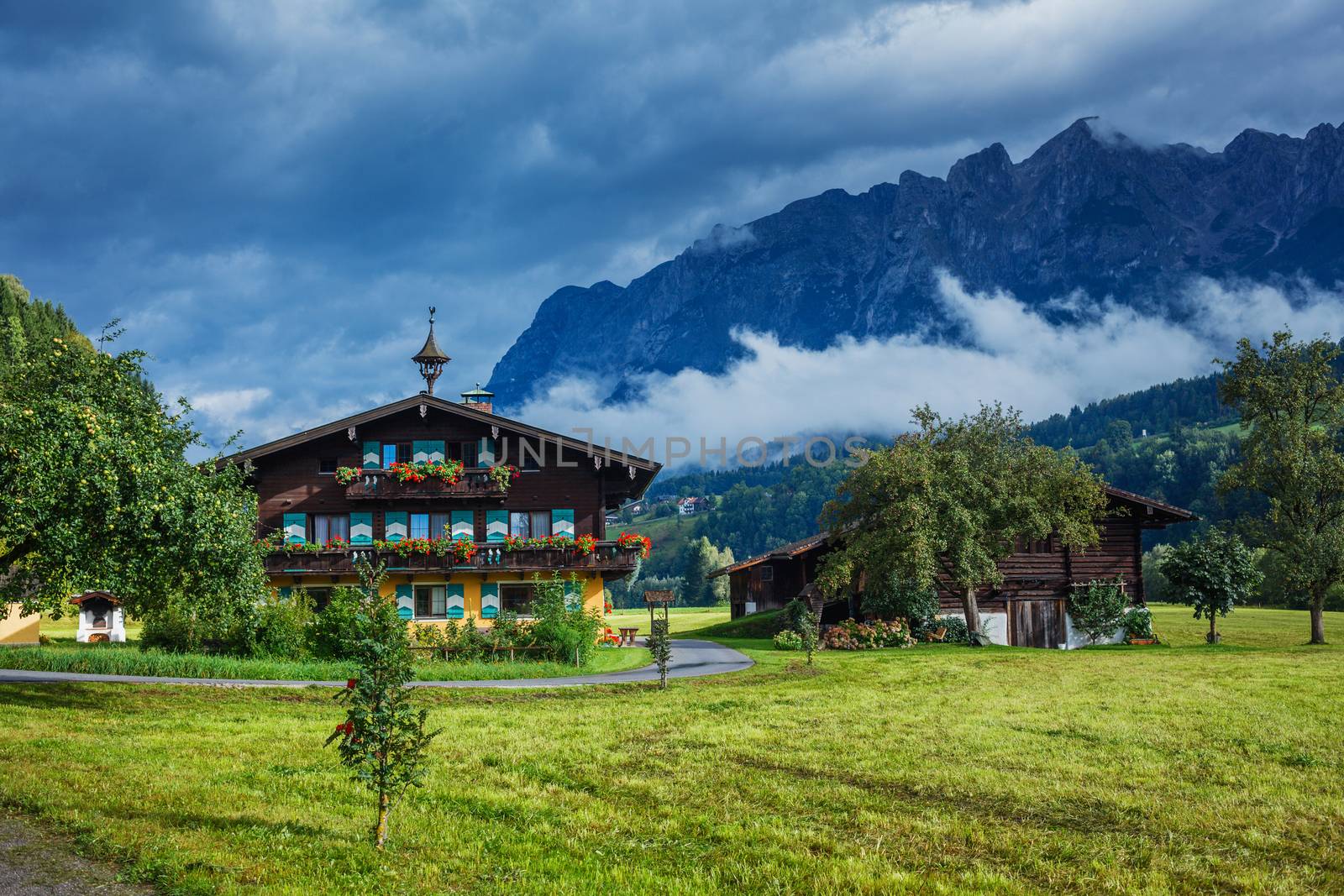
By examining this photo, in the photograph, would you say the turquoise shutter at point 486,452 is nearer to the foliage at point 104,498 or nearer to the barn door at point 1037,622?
the foliage at point 104,498

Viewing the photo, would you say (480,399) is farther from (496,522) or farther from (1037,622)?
(1037,622)

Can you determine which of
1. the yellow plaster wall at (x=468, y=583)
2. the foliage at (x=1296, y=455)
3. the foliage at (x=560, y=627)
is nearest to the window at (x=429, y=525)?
the yellow plaster wall at (x=468, y=583)

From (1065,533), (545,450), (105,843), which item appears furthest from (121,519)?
(1065,533)

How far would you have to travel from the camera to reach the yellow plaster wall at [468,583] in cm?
4381

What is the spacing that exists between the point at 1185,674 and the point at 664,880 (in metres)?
25.8

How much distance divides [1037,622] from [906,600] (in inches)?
321

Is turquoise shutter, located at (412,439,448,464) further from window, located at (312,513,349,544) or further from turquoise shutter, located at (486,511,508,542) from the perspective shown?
window, located at (312,513,349,544)

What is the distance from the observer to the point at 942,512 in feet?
136

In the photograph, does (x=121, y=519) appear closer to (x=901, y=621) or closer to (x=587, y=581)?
(x=587, y=581)

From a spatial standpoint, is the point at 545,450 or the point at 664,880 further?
the point at 545,450

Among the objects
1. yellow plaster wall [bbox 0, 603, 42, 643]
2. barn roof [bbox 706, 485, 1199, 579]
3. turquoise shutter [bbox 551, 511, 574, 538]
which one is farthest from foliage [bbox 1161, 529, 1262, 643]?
yellow plaster wall [bbox 0, 603, 42, 643]

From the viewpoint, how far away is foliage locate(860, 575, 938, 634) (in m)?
44.5

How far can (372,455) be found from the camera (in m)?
45.5

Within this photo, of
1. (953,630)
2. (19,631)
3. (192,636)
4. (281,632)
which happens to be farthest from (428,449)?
(953,630)
